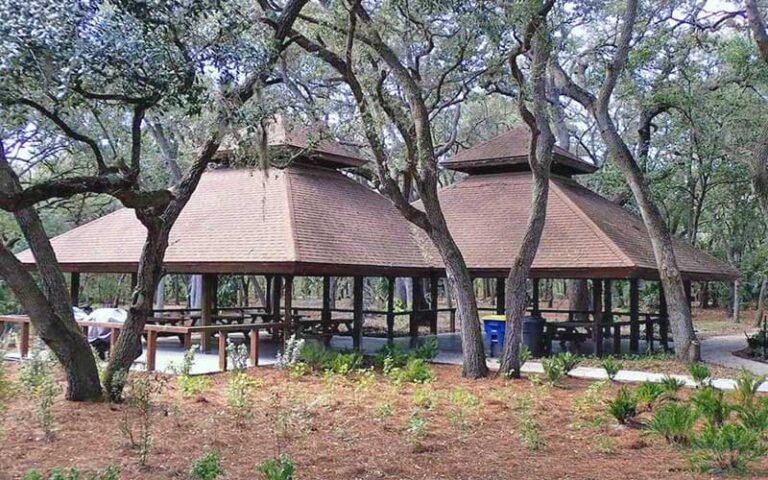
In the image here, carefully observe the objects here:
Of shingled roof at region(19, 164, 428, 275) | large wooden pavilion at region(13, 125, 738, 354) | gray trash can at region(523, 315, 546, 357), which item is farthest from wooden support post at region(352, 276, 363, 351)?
gray trash can at region(523, 315, 546, 357)

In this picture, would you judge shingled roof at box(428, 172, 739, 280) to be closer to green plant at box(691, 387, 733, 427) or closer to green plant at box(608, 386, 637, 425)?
green plant at box(608, 386, 637, 425)

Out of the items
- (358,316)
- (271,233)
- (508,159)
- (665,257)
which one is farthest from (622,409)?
(508,159)

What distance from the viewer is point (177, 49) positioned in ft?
23.0

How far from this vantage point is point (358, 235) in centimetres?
1617

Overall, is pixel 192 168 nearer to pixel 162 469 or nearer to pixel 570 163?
pixel 162 469

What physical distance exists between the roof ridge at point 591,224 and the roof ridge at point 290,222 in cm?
644

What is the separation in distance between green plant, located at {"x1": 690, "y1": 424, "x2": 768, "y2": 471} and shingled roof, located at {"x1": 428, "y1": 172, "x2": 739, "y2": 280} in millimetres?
8169

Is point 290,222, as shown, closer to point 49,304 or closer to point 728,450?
point 49,304

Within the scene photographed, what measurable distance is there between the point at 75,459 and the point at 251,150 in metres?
5.53

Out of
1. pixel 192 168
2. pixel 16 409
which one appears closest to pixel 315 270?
pixel 192 168

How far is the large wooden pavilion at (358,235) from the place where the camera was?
47.4ft

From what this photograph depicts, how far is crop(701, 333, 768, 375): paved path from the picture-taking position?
1453 centimetres

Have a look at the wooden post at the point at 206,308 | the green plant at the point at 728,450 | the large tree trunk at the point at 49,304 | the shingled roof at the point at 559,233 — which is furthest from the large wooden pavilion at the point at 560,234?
the large tree trunk at the point at 49,304

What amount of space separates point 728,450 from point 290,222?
1011 cm
